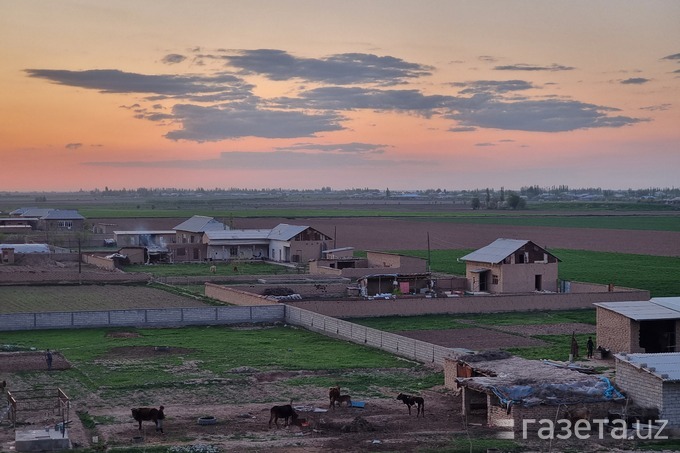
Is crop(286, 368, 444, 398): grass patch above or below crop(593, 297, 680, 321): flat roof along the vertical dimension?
below

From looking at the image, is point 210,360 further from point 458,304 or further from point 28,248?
point 28,248

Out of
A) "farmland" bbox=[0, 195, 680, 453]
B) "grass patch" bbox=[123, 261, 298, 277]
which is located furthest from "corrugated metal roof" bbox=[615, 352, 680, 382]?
"grass patch" bbox=[123, 261, 298, 277]

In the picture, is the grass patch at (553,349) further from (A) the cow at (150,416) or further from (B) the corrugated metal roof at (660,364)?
(A) the cow at (150,416)

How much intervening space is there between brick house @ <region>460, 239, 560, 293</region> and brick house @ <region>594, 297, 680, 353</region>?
16224 millimetres

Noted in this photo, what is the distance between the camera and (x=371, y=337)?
31219mm

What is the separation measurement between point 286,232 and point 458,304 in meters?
26.9

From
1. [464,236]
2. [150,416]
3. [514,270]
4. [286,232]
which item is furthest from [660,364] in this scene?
[464,236]

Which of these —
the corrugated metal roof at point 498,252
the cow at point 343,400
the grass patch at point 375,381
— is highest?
the corrugated metal roof at point 498,252

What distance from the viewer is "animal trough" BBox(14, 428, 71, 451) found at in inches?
720

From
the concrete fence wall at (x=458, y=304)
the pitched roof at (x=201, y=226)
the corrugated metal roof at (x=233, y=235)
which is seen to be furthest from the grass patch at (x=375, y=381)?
the pitched roof at (x=201, y=226)

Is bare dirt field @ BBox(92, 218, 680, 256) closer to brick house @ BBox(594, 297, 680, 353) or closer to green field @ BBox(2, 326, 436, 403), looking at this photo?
Answer: green field @ BBox(2, 326, 436, 403)

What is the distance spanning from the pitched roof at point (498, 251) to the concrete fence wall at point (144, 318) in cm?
1276

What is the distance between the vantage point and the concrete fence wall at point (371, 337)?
27.6 metres

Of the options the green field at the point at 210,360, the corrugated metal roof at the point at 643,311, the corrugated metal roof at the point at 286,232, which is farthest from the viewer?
the corrugated metal roof at the point at 286,232
